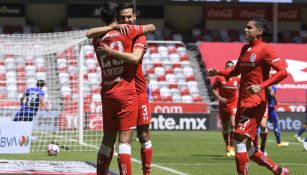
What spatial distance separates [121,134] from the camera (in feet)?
28.7

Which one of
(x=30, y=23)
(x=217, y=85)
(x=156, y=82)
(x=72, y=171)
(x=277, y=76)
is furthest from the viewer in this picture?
(x=30, y=23)

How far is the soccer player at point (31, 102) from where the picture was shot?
20.2 meters

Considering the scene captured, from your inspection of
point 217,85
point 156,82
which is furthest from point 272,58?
point 156,82

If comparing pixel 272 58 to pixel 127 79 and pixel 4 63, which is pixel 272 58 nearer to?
pixel 127 79

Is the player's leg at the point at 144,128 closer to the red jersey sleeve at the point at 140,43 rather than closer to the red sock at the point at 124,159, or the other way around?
the red sock at the point at 124,159

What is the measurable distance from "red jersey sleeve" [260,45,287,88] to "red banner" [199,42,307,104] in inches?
1069

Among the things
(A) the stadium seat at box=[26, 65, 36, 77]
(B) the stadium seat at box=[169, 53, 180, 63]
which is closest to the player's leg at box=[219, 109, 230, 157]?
(A) the stadium seat at box=[26, 65, 36, 77]

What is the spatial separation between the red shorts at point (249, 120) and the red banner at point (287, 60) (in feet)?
89.2

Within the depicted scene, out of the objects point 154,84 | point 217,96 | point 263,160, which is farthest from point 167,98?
point 263,160

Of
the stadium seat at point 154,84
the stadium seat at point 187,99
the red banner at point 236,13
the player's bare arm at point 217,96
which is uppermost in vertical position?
the red banner at point 236,13

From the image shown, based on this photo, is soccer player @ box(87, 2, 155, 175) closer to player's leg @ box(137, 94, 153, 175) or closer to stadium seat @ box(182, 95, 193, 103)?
player's leg @ box(137, 94, 153, 175)

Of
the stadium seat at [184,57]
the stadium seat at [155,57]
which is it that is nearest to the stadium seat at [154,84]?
the stadium seat at [155,57]

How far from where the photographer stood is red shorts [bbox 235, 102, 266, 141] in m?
10.1

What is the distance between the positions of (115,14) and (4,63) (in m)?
18.2
